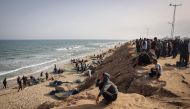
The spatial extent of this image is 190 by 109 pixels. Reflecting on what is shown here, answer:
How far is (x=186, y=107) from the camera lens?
9.62m

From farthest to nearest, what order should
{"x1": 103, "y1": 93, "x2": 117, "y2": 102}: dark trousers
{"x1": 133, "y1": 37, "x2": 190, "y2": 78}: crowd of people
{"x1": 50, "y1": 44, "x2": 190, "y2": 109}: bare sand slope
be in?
{"x1": 133, "y1": 37, "x2": 190, "y2": 78}: crowd of people, {"x1": 50, "y1": 44, "x2": 190, "y2": 109}: bare sand slope, {"x1": 103, "y1": 93, "x2": 117, "y2": 102}: dark trousers

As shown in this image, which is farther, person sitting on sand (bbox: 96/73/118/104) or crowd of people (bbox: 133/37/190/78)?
crowd of people (bbox: 133/37/190/78)

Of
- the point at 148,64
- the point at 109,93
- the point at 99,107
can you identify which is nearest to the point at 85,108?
the point at 99,107

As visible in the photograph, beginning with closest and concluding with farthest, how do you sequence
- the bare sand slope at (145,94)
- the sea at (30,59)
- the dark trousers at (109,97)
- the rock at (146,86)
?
the dark trousers at (109,97)
the bare sand slope at (145,94)
the rock at (146,86)
the sea at (30,59)

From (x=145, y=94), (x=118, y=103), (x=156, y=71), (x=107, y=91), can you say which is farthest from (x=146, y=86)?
(x=107, y=91)

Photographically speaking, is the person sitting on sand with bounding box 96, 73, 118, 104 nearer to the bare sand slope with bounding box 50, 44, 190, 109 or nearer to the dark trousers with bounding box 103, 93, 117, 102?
the dark trousers with bounding box 103, 93, 117, 102

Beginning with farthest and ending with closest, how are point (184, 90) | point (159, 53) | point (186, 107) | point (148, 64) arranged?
point (159, 53) < point (148, 64) < point (184, 90) < point (186, 107)

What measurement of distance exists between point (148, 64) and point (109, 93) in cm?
724

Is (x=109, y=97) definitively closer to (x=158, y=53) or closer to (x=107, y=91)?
(x=107, y=91)

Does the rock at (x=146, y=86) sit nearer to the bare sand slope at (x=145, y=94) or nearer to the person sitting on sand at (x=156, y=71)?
the bare sand slope at (x=145, y=94)

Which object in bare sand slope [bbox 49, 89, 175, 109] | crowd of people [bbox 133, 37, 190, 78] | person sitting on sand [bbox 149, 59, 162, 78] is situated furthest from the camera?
crowd of people [bbox 133, 37, 190, 78]

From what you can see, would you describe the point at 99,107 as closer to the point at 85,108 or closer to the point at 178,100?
the point at 85,108

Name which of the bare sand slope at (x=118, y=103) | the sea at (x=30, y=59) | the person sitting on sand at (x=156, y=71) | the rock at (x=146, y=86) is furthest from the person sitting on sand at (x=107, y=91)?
the sea at (x=30, y=59)

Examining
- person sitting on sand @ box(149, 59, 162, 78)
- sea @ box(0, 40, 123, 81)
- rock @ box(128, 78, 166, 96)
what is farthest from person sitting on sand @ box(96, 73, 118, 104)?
sea @ box(0, 40, 123, 81)
